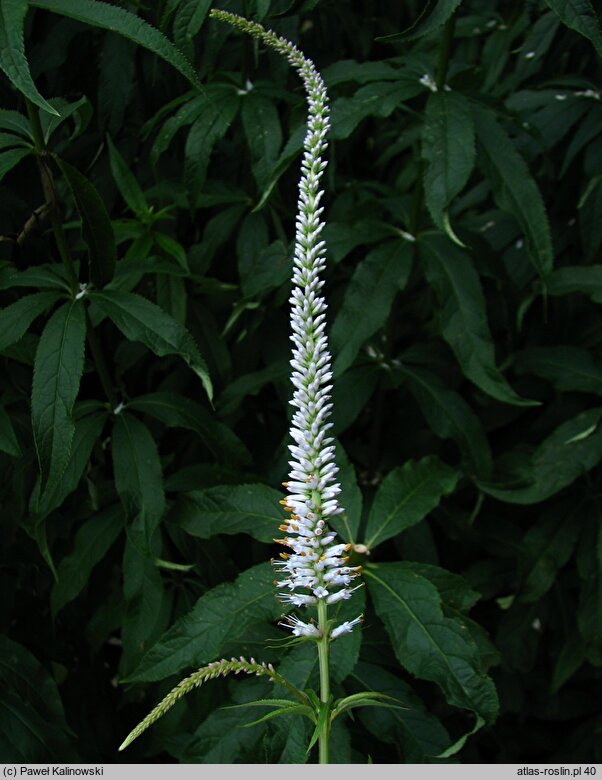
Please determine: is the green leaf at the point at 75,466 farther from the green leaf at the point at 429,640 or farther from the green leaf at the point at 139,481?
the green leaf at the point at 429,640

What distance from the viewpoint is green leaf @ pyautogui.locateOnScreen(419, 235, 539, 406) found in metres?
2.87

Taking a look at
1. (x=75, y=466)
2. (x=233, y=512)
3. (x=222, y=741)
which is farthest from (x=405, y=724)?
(x=75, y=466)

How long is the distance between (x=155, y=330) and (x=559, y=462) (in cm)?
163

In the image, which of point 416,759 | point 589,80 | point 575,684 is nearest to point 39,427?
point 416,759

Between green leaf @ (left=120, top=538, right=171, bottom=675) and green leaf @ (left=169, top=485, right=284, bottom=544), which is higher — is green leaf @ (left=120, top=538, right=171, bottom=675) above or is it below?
below

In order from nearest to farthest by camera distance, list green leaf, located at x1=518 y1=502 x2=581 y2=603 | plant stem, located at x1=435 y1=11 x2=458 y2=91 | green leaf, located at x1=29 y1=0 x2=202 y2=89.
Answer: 1. green leaf, located at x1=29 y1=0 x2=202 y2=89
2. plant stem, located at x1=435 y1=11 x2=458 y2=91
3. green leaf, located at x1=518 y1=502 x2=581 y2=603

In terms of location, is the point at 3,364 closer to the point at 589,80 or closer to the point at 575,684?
the point at 589,80

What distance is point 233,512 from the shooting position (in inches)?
110

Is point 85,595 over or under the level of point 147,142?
under

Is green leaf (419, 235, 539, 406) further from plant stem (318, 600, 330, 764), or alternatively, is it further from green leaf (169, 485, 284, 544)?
plant stem (318, 600, 330, 764)

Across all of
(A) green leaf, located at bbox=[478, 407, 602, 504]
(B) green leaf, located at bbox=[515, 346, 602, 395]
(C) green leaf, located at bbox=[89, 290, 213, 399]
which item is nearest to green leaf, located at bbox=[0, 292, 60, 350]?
(C) green leaf, located at bbox=[89, 290, 213, 399]

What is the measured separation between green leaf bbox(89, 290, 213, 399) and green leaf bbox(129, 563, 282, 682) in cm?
59

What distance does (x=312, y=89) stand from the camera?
1906 mm

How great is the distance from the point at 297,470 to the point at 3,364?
6.38 feet
